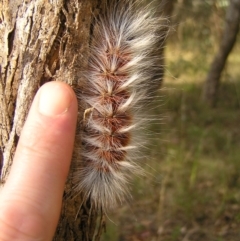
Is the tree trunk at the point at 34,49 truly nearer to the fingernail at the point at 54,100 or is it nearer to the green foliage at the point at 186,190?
the fingernail at the point at 54,100

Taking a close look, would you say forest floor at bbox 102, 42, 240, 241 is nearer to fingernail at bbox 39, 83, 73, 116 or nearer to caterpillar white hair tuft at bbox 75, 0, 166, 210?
caterpillar white hair tuft at bbox 75, 0, 166, 210

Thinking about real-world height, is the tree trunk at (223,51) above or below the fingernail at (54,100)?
above

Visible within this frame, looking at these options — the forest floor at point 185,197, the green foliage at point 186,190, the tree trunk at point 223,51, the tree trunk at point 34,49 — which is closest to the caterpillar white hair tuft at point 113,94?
the tree trunk at point 34,49

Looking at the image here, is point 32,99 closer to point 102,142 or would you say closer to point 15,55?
point 15,55

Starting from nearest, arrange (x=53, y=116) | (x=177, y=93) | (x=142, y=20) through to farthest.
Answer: (x=53, y=116) < (x=142, y=20) < (x=177, y=93)

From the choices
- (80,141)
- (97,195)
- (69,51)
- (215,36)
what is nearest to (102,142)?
(80,141)

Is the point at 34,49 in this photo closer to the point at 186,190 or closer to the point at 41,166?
the point at 41,166
